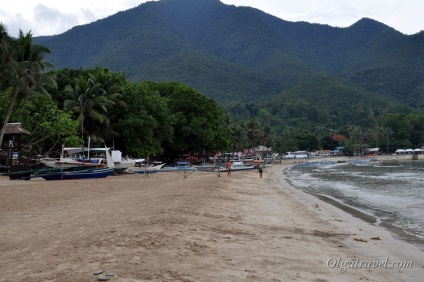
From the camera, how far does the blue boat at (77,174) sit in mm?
27319

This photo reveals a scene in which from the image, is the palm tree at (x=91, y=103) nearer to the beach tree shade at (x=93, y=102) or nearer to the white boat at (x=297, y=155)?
the beach tree shade at (x=93, y=102)

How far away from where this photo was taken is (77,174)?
94.4ft

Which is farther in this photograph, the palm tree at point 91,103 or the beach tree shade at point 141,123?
the beach tree shade at point 141,123

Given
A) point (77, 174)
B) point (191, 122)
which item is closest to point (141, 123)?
point (77, 174)

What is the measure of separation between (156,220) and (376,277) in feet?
16.1

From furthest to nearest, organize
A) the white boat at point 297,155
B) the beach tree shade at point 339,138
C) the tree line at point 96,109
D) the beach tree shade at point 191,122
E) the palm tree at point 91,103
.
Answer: the beach tree shade at point 339,138 → the white boat at point 297,155 → the beach tree shade at point 191,122 → the palm tree at point 91,103 → the tree line at point 96,109

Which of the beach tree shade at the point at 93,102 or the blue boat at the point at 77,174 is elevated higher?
the beach tree shade at the point at 93,102

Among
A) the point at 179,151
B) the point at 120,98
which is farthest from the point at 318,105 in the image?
the point at 120,98

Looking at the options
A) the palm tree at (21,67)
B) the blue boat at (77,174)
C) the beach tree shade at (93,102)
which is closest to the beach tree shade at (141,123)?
the beach tree shade at (93,102)

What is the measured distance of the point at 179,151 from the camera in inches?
2324

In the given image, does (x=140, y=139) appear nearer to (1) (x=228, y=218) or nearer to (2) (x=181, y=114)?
(2) (x=181, y=114)

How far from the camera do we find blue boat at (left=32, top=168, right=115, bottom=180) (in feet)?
89.6

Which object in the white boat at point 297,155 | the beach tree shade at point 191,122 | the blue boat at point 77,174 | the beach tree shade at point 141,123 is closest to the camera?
the blue boat at point 77,174

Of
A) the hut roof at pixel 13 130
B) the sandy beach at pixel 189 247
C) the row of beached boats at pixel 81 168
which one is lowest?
the sandy beach at pixel 189 247
